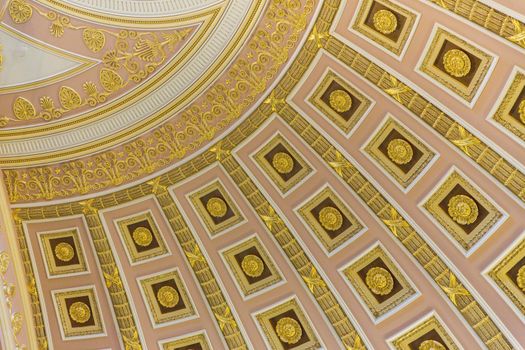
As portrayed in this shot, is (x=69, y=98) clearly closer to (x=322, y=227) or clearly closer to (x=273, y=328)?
(x=322, y=227)

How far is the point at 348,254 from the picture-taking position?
13.0 meters

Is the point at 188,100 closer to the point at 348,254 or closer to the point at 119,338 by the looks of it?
the point at 348,254

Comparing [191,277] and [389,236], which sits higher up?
[191,277]

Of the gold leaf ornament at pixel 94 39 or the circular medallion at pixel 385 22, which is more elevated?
the gold leaf ornament at pixel 94 39

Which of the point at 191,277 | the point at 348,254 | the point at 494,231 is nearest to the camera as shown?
the point at 494,231

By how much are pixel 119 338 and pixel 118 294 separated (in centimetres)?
99

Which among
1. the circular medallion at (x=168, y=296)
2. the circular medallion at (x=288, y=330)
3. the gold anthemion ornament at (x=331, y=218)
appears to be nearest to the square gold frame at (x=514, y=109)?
the gold anthemion ornament at (x=331, y=218)

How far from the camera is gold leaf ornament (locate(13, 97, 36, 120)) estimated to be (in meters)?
12.6

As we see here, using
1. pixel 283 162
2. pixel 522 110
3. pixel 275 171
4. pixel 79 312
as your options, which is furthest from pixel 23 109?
pixel 522 110

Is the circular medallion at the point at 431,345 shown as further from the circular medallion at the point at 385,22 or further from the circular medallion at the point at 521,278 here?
the circular medallion at the point at 385,22

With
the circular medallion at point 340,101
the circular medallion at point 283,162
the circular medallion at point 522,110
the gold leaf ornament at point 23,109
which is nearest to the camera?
the circular medallion at point 522,110

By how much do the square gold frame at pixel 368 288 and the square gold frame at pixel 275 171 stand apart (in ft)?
6.80

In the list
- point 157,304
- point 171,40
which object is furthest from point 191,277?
point 171,40

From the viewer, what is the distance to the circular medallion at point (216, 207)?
13.6 metres
